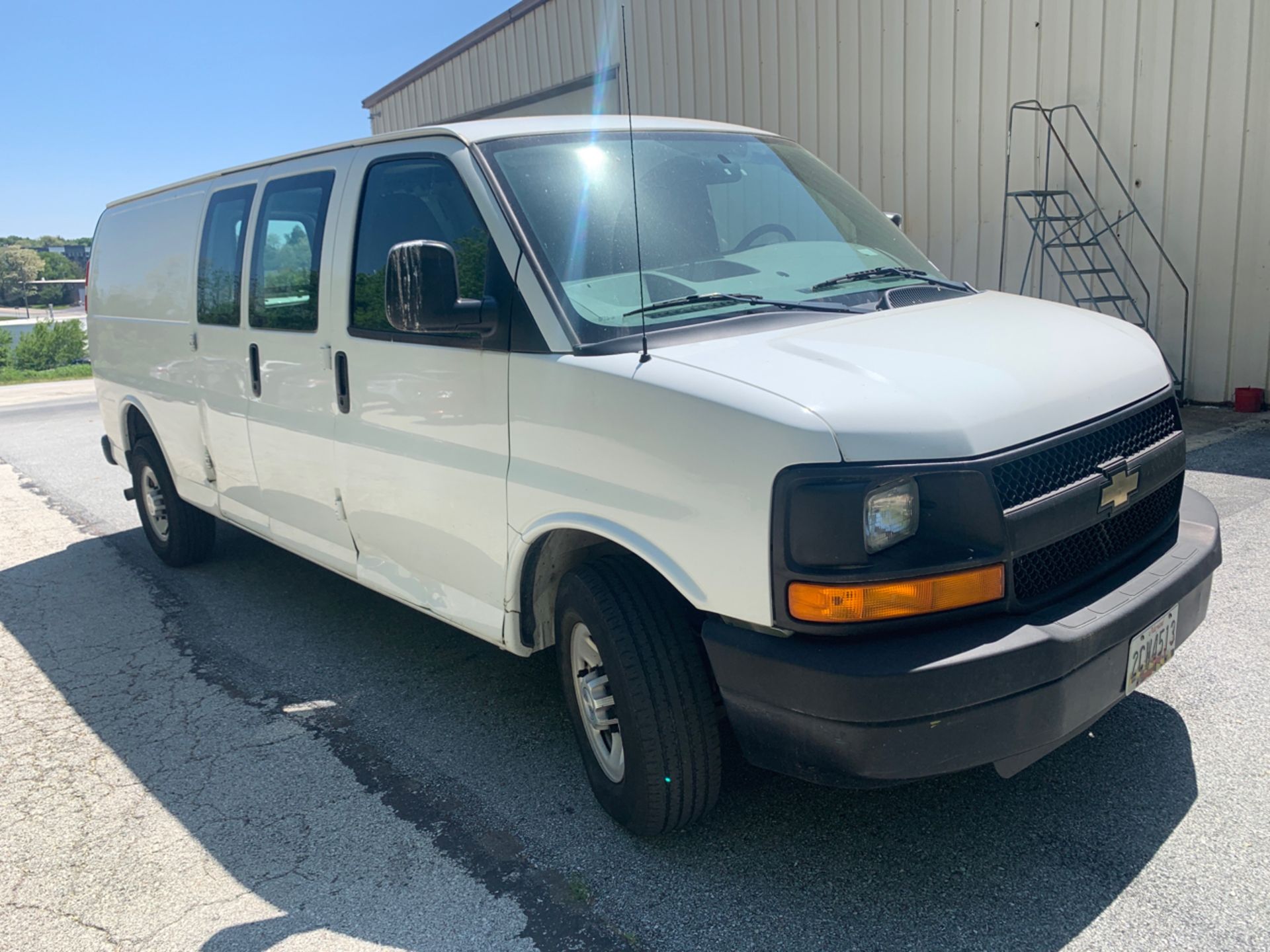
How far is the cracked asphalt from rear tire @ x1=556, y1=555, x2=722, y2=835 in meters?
0.21

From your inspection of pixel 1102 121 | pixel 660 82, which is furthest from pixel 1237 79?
pixel 660 82

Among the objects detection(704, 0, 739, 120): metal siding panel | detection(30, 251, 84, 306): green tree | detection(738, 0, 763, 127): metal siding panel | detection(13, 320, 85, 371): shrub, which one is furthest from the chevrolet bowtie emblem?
Answer: detection(30, 251, 84, 306): green tree

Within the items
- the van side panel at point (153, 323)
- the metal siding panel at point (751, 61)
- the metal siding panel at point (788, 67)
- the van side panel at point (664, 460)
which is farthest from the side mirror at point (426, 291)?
the metal siding panel at point (751, 61)

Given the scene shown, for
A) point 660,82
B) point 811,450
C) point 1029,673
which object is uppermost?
point 660,82

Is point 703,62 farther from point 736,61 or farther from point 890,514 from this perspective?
point 890,514

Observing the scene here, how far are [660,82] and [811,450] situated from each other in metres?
12.2

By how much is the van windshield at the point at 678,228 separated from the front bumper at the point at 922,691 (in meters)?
1.08

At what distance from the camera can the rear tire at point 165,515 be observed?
6.08 m

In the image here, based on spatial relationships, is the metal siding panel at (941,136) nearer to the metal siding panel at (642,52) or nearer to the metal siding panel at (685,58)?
the metal siding panel at (685,58)

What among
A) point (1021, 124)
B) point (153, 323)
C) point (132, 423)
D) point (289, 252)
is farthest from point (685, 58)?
point (289, 252)

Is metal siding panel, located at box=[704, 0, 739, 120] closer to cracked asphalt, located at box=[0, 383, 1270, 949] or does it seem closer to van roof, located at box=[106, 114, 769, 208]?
van roof, located at box=[106, 114, 769, 208]

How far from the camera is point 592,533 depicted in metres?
3.16

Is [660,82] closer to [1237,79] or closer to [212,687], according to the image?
[1237,79]

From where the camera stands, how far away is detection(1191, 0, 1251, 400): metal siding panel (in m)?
8.21
